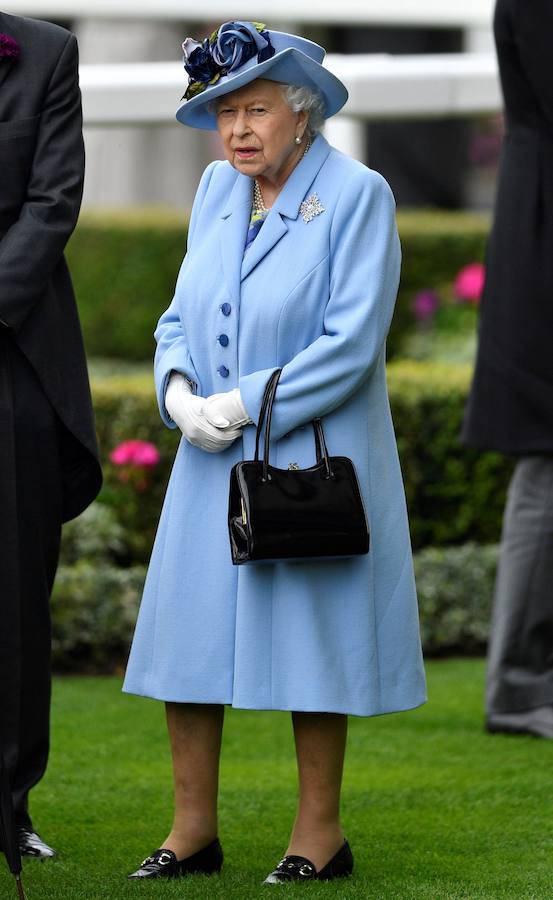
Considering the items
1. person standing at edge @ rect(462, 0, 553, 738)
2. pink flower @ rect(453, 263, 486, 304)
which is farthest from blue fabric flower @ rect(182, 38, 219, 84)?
pink flower @ rect(453, 263, 486, 304)

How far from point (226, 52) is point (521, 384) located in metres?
1.81

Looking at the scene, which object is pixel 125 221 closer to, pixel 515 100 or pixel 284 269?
pixel 515 100

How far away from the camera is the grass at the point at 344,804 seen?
3.74 metres

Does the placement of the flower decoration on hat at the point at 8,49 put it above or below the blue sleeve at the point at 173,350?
above

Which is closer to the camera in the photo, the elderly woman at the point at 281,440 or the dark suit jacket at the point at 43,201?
the elderly woman at the point at 281,440

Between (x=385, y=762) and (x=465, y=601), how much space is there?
177 centimetres

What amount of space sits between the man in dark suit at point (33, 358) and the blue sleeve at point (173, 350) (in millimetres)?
251

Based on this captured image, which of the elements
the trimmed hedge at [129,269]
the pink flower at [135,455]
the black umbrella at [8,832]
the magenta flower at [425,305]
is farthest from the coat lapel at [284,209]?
the trimmed hedge at [129,269]

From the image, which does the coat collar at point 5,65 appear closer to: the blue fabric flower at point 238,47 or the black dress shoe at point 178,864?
the blue fabric flower at point 238,47

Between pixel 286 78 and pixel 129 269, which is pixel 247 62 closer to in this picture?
pixel 286 78

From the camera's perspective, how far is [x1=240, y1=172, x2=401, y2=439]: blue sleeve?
3.58m

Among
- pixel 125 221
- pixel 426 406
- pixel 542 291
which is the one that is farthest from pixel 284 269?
pixel 125 221

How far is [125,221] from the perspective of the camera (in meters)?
11.6

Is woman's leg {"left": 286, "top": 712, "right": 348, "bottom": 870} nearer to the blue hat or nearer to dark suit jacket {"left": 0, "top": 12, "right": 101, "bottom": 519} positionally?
dark suit jacket {"left": 0, "top": 12, "right": 101, "bottom": 519}
